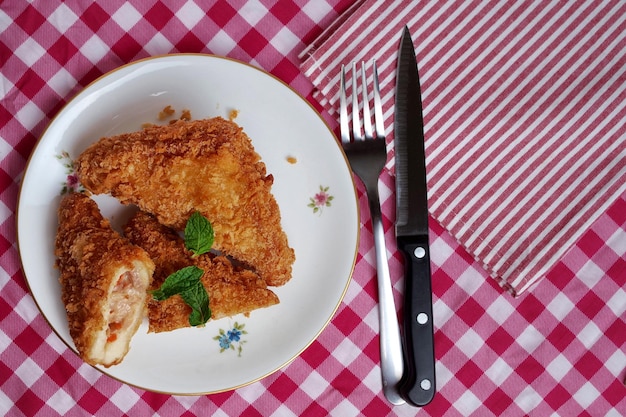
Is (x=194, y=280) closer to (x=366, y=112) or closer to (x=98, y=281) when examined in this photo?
(x=98, y=281)

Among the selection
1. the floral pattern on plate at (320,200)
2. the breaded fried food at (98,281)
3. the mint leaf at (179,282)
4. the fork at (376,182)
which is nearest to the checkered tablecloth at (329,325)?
the fork at (376,182)

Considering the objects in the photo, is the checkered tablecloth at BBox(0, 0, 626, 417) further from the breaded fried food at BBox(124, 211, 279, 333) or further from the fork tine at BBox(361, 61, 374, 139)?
the breaded fried food at BBox(124, 211, 279, 333)

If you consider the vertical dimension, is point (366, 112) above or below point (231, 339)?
above

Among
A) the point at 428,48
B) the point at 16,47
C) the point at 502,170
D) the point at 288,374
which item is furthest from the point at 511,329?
the point at 16,47

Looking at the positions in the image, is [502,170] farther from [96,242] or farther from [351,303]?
[96,242]

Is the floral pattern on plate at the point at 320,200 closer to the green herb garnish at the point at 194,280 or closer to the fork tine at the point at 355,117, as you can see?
the fork tine at the point at 355,117

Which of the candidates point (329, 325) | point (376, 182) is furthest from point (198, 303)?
point (376, 182)
